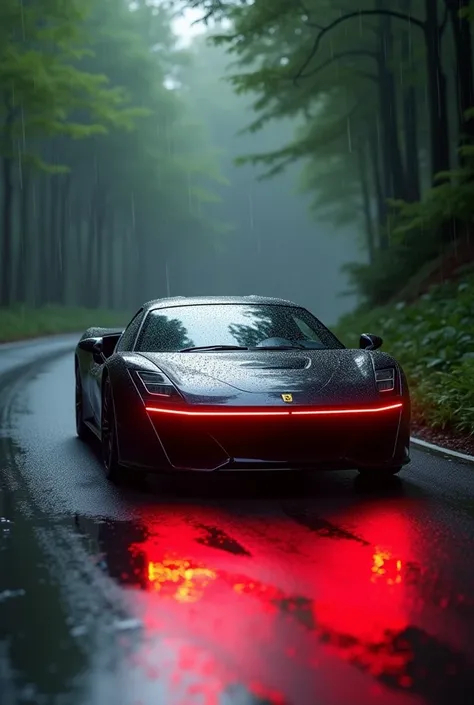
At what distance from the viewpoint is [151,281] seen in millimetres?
80250

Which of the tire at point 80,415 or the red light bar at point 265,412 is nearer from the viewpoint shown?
the red light bar at point 265,412

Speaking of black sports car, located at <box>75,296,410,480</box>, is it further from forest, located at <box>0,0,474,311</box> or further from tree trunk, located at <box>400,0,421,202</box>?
tree trunk, located at <box>400,0,421,202</box>

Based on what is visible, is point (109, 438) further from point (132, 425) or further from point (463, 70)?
point (463, 70)

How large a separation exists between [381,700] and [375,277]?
854 inches

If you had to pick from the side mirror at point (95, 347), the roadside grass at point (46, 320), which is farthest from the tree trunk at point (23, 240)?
the side mirror at point (95, 347)

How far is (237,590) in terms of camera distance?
4.62m

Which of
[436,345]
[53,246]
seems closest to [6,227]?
[53,246]

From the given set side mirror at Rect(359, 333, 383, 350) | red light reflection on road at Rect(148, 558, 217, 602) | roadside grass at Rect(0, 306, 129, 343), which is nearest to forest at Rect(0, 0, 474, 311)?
roadside grass at Rect(0, 306, 129, 343)

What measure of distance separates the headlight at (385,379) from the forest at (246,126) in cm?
1039

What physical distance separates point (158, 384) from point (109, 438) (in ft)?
2.68

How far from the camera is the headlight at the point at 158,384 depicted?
22.4 ft

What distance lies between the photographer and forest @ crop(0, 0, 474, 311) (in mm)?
22422

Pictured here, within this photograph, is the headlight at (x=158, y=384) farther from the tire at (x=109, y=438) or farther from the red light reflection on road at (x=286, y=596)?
the red light reflection on road at (x=286, y=596)

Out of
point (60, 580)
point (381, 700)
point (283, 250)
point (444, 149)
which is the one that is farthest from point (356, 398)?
point (283, 250)
